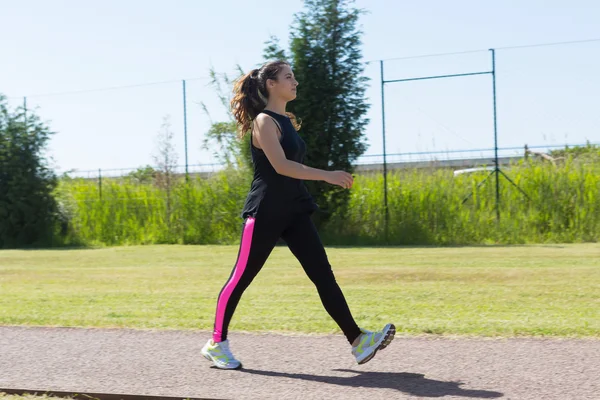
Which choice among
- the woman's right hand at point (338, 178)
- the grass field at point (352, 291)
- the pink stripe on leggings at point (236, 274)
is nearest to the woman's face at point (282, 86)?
the woman's right hand at point (338, 178)

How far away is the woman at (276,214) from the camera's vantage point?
5320mm

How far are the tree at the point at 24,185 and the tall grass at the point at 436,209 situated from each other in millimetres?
2887

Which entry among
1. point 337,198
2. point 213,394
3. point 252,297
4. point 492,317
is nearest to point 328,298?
point 213,394

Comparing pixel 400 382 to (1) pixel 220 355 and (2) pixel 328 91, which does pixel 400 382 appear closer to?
(1) pixel 220 355

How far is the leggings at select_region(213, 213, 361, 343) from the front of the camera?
17.8ft

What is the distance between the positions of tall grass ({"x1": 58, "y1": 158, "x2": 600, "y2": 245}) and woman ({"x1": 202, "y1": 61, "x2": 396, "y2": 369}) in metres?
14.5

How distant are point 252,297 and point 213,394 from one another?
517 centimetres

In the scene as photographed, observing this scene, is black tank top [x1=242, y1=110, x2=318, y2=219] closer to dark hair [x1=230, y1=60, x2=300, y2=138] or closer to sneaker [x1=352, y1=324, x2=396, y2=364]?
dark hair [x1=230, y1=60, x2=300, y2=138]

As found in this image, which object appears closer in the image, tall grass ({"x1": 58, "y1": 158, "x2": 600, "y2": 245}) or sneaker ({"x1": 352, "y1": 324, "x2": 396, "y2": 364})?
sneaker ({"x1": 352, "y1": 324, "x2": 396, "y2": 364})

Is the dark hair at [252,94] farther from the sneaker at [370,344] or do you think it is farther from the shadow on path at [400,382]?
the shadow on path at [400,382]

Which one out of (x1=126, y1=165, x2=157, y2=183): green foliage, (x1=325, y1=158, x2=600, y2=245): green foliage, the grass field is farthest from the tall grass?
the grass field

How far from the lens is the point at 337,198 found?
66.6ft

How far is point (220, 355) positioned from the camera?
5441mm

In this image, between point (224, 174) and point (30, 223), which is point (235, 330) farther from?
point (30, 223)
